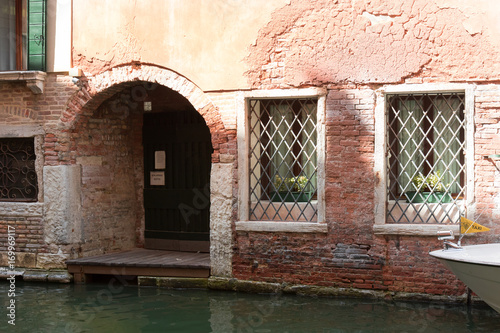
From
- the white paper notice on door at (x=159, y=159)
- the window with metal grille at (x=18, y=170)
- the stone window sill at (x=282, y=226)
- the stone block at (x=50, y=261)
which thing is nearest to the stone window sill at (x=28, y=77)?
the window with metal grille at (x=18, y=170)

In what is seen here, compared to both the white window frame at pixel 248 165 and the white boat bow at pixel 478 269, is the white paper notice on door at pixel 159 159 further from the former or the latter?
the white boat bow at pixel 478 269

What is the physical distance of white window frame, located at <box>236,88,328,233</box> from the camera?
26.2ft

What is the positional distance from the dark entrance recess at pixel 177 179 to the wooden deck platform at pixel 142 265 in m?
0.63

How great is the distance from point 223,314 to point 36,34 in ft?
14.5

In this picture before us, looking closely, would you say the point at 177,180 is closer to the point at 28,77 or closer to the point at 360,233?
the point at 28,77

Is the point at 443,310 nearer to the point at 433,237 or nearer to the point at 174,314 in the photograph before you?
the point at 433,237

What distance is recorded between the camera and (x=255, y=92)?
8.19 meters

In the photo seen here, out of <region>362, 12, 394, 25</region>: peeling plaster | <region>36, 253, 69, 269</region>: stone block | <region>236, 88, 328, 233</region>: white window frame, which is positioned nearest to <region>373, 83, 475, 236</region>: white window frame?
<region>236, 88, 328, 233</region>: white window frame

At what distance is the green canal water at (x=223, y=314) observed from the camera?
22.0 ft

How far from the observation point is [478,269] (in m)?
6.19

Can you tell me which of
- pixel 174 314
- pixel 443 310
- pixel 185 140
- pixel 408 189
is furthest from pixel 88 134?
pixel 443 310

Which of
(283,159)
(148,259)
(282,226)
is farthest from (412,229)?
(148,259)

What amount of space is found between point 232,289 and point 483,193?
301 cm

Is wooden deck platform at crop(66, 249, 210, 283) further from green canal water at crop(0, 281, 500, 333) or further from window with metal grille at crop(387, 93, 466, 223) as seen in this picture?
window with metal grille at crop(387, 93, 466, 223)
